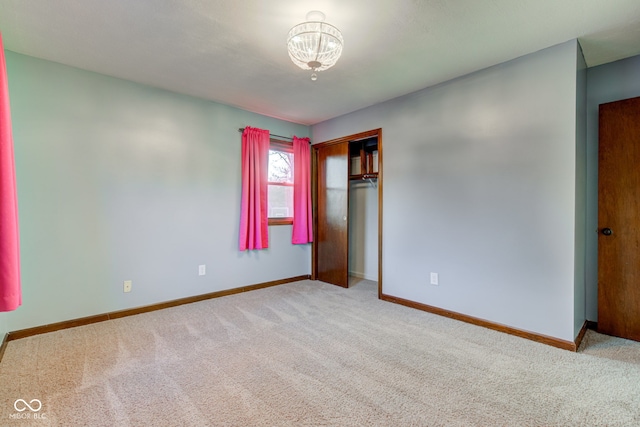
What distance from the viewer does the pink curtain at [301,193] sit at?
4426 mm

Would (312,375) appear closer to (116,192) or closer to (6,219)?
(6,219)

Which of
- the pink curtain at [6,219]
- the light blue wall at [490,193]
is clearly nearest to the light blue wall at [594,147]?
the light blue wall at [490,193]

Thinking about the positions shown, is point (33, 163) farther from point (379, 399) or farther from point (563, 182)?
point (563, 182)

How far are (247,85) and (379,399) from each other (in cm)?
302

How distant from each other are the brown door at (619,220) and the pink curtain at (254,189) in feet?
11.7

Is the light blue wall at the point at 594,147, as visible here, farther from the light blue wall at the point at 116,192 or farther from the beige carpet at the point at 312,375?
the light blue wall at the point at 116,192

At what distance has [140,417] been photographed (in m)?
1.55

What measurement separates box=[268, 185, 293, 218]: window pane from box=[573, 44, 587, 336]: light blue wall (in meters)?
3.29

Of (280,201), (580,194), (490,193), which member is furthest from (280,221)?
(580,194)

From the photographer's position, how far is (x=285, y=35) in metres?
2.20

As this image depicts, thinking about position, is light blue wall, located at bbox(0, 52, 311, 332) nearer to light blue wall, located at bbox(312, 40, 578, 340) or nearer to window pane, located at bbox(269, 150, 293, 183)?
window pane, located at bbox(269, 150, 293, 183)

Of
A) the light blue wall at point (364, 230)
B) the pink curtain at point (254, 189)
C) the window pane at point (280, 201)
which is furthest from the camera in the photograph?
the light blue wall at point (364, 230)

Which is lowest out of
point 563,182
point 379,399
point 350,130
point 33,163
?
point 379,399

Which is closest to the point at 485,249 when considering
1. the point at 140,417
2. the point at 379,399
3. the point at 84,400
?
the point at 379,399
